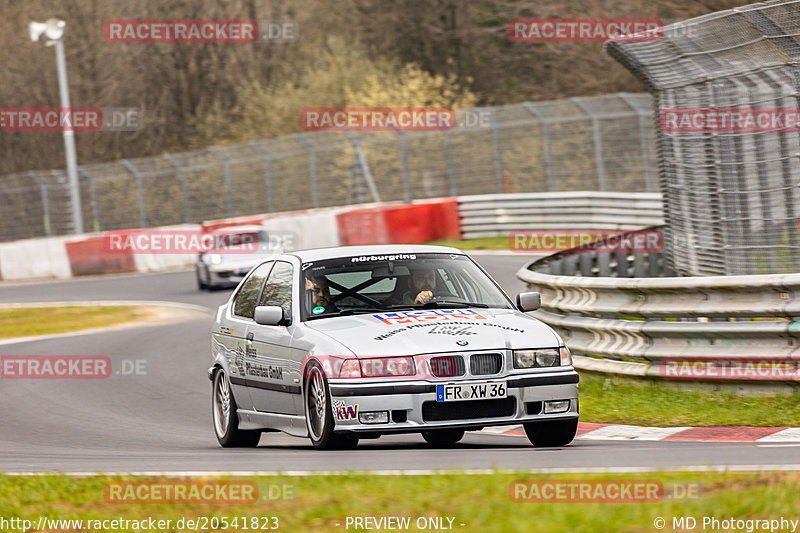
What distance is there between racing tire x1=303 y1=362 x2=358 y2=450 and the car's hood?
0.27 metres

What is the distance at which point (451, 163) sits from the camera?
107 feet

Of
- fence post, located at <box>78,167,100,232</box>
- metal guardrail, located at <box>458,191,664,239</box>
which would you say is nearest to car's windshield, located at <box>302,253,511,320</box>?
metal guardrail, located at <box>458,191,664,239</box>

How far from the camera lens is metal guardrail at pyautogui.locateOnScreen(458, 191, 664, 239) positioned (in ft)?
84.5

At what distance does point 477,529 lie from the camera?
5184 mm

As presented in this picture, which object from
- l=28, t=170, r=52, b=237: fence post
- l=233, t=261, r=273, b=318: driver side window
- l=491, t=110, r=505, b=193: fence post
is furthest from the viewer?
l=28, t=170, r=52, b=237: fence post

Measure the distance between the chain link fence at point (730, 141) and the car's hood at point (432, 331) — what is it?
309 centimetres

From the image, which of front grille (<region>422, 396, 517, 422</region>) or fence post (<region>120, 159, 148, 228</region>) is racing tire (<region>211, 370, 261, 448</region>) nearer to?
front grille (<region>422, 396, 517, 422</region>)

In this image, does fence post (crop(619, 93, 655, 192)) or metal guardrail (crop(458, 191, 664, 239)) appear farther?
fence post (crop(619, 93, 655, 192))

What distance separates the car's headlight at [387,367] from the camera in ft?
26.7

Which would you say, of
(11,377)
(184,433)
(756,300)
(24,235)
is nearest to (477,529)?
(756,300)

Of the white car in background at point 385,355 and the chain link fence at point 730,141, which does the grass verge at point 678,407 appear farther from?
the chain link fence at point 730,141

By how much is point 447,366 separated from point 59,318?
16169 millimetres

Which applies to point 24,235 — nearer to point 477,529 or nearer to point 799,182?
point 799,182

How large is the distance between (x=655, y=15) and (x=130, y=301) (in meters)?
11.8
